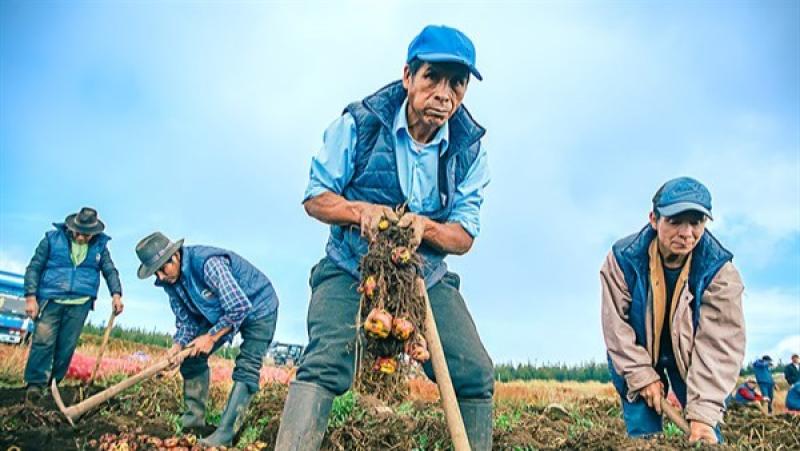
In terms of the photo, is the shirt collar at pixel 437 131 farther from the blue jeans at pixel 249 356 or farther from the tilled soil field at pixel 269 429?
the blue jeans at pixel 249 356

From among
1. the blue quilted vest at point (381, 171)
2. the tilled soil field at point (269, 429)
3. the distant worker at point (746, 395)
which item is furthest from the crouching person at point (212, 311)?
the distant worker at point (746, 395)

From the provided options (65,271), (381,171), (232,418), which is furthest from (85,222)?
(381,171)

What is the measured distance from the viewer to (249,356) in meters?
5.64

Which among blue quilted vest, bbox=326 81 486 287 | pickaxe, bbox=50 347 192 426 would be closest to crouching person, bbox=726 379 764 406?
pickaxe, bbox=50 347 192 426

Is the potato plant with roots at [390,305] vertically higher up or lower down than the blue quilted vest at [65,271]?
lower down

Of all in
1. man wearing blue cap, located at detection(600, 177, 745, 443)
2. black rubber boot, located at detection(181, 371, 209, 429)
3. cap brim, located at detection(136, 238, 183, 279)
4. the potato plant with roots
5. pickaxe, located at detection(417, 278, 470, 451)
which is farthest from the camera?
black rubber boot, located at detection(181, 371, 209, 429)

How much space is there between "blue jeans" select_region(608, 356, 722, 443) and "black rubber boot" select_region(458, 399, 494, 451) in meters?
1.45

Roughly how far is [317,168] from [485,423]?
1328 mm

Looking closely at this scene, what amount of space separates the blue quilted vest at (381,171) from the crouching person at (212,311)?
2.52 metres

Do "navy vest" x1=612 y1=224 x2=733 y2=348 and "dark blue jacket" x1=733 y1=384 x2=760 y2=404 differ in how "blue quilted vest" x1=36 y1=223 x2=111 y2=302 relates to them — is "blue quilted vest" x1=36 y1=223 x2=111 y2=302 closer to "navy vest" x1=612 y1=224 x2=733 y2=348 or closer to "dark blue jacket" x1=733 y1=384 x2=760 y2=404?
"navy vest" x1=612 y1=224 x2=733 y2=348

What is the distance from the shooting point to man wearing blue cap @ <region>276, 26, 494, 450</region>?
300cm

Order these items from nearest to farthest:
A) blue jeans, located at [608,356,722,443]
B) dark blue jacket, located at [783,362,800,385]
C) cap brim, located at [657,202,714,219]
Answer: cap brim, located at [657,202,714,219]
blue jeans, located at [608,356,722,443]
dark blue jacket, located at [783,362,800,385]

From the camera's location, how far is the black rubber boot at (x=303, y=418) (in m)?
2.82

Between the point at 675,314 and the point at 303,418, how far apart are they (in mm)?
2365
